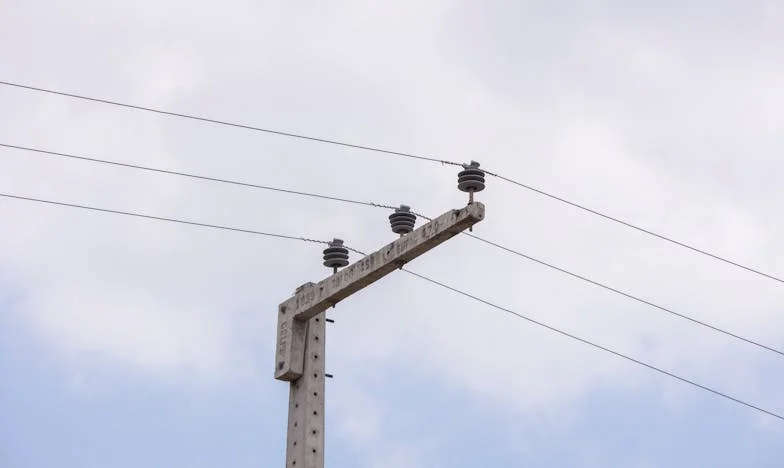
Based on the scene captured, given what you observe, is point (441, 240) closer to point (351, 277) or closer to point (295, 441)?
point (351, 277)

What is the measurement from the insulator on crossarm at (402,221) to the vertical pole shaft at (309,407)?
172 centimetres

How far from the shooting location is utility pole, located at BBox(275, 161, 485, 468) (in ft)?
64.0

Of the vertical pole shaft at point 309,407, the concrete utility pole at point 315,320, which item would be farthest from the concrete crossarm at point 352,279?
the vertical pole shaft at point 309,407

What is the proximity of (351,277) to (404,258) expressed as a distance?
0.83 m

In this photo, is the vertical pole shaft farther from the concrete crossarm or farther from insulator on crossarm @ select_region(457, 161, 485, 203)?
insulator on crossarm @ select_region(457, 161, 485, 203)

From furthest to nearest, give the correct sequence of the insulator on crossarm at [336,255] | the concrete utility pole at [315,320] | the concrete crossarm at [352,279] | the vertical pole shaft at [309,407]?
the insulator on crossarm at [336,255]
the vertical pole shaft at [309,407]
the concrete utility pole at [315,320]
the concrete crossarm at [352,279]

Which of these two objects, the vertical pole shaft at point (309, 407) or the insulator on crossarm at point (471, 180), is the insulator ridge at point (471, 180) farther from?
the vertical pole shaft at point (309, 407)

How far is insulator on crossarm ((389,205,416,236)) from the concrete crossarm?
0.16m

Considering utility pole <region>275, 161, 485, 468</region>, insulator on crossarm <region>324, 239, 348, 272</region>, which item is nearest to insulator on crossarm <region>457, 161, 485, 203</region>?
utility pole <region>275, 161, 485, 468</region>

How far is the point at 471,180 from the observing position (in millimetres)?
19703

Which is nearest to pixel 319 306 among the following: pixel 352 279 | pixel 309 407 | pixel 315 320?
pixel 315 320

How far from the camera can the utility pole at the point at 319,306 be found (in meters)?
19.5

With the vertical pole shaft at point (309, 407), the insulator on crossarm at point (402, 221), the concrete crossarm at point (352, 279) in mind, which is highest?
the insulator on crossarm at point (402, 221)

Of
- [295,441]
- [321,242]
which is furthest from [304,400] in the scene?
[321,242]
